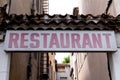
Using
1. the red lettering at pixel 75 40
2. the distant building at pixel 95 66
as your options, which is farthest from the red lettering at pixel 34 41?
the distant building at pixel 95 66

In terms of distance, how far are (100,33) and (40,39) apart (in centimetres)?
140

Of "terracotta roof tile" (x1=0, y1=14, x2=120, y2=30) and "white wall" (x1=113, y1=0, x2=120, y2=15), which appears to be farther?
"white wall" (x1=113, y1=0, x2=120, y2=15)

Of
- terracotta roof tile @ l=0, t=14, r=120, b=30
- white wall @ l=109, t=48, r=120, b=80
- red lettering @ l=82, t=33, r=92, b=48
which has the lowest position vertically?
white wall @ l=109, t=48, r=120, b=80

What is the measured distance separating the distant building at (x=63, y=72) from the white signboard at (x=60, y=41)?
33450mm

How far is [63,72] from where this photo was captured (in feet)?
132

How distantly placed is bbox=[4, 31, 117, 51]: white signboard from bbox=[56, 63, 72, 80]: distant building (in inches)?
1317

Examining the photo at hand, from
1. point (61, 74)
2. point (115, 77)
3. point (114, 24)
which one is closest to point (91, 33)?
point (114, 24)

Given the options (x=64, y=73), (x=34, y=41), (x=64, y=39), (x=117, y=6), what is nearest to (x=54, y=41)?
(x=64, y=39)

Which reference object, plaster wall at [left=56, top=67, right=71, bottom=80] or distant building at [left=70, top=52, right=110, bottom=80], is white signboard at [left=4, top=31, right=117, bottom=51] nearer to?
distant building at [left=70, top=52, right=110, bottom=80]

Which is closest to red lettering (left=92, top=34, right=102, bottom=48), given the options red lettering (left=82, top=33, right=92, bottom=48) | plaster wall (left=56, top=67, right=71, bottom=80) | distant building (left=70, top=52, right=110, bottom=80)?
red lettering (left=82, top=33, right=92, bottom=48)

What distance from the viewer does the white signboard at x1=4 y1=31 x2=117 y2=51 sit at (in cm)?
569

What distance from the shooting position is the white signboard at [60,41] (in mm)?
5688

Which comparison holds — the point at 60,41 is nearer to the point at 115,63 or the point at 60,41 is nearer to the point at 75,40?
the point at 75,40

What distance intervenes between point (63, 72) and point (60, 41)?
34856mm
